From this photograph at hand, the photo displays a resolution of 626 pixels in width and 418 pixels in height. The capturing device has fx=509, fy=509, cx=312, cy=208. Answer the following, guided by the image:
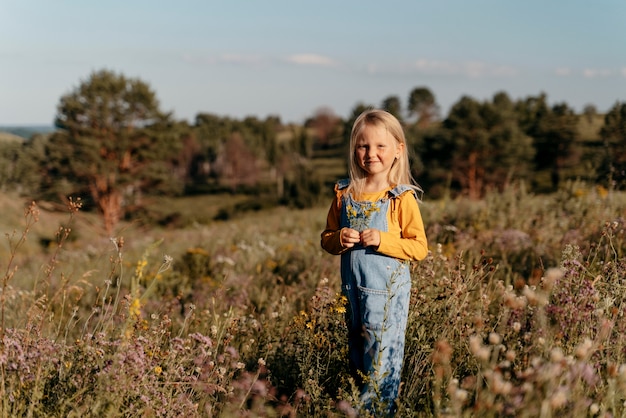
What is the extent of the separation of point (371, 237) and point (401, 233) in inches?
12.5

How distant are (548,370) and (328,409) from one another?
1.27 metres

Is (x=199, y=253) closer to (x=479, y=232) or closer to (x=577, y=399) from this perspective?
(x=479, y=232)

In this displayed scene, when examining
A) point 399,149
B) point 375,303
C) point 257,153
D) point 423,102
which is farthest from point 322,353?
point 423,102

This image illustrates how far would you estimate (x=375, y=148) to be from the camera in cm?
281

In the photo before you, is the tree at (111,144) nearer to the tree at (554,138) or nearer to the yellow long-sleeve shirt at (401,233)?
the yellow long-sleeve shirt at (401,233)

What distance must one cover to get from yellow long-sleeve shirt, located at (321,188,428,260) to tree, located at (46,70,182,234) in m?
28.1

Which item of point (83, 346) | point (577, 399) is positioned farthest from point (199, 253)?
point (577, 399)

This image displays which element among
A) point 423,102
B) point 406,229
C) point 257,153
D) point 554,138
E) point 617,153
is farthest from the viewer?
point 423,102

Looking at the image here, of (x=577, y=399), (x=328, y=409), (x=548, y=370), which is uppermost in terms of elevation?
(x=548, y=370)

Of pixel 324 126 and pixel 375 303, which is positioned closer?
pixel 375 303

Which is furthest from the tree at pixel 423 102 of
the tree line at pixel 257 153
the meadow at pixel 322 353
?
the meadow at pixel 322 353

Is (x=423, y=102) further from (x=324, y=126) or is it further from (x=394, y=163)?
(x=394, y=163)

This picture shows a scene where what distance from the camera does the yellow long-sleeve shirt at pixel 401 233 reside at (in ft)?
8.64

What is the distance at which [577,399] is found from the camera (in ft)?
5.63
